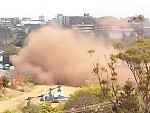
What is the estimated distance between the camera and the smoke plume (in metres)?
28.4

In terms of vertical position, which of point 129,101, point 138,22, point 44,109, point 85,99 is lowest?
point 44,109

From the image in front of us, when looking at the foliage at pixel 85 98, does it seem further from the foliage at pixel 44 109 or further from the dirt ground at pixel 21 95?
the dirt ground at pixel 21 95

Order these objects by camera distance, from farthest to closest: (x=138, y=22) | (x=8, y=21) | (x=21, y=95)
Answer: (x=8, y=21) < (x=21, y=95) < (x=138, y=22)

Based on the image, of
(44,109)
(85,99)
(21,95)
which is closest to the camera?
(44,109)

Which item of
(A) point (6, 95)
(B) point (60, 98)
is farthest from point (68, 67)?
(B) point (60, 98)

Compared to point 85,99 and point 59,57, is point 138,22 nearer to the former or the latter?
point 85,99

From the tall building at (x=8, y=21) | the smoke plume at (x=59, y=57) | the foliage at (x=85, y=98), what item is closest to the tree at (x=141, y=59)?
the foliage at (x=85, y=98)

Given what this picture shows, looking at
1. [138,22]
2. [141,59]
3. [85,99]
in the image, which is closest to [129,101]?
[141,59]

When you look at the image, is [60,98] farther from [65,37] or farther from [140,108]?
[65,37]

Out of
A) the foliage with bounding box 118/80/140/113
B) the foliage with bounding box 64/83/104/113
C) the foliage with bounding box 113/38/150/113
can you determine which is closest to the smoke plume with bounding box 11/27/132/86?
the foliage with bounding box 64/83/104/113

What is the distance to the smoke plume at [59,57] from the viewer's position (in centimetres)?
2838

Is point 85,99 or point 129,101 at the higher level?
point 129,101

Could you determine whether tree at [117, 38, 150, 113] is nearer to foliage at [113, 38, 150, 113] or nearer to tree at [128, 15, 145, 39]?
foliage at [113, 38, 150, 113]

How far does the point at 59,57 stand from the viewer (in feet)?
98.0
